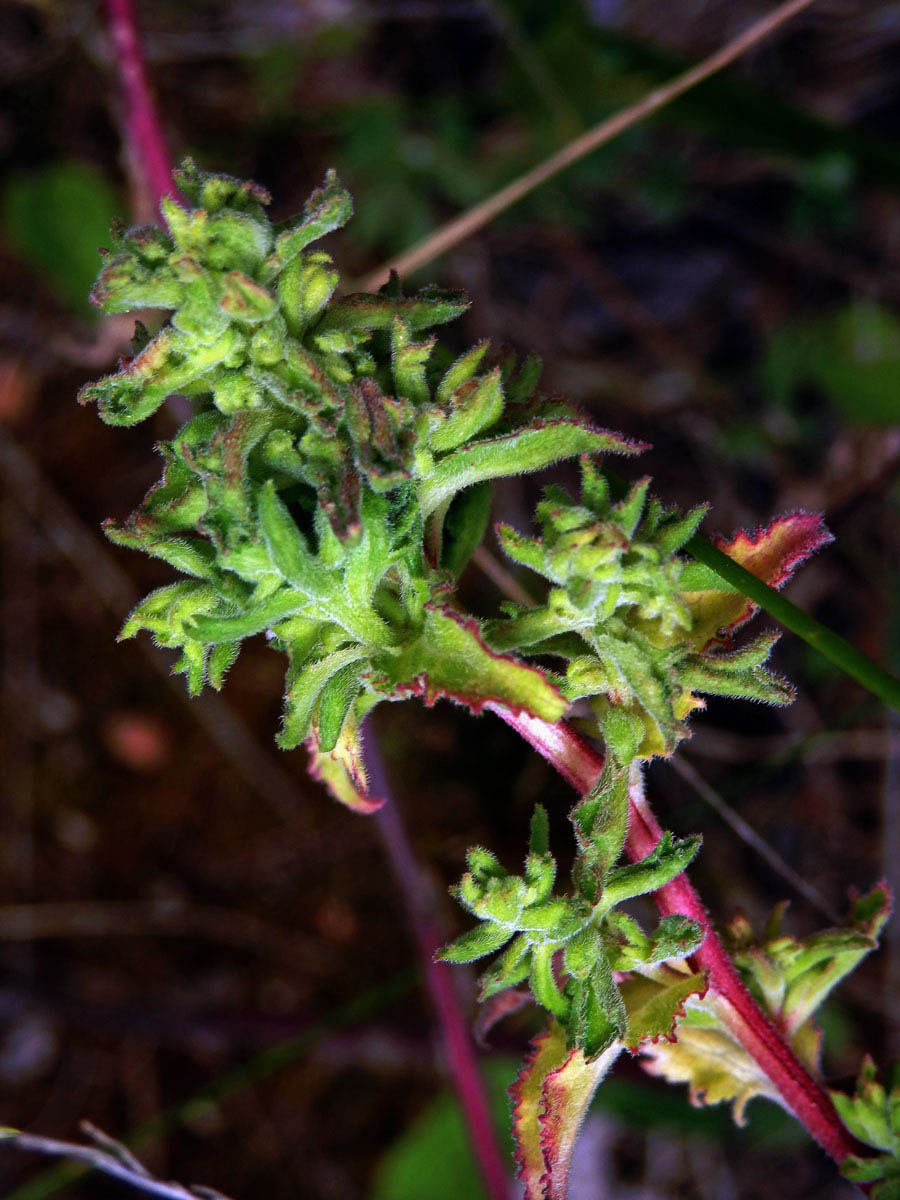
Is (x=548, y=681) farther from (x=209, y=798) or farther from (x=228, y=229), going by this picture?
(x=209, y=798)

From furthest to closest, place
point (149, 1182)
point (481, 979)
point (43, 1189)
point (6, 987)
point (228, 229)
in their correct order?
point (6, 987)
point (43, 1189)
point (149, 1182)
point (481, 979)
point (228, 229)

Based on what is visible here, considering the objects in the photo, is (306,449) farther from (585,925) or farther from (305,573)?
(585,925)

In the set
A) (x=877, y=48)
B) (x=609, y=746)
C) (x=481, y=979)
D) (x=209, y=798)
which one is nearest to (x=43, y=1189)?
(x=209, y=798)

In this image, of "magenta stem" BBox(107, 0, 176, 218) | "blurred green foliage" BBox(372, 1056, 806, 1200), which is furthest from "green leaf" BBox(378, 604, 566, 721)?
"blurred green foliage" BBox(372, 1056, 806, 1200)

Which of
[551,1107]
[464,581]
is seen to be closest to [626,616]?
[551,1107]

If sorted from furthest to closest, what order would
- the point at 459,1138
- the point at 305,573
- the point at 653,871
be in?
1. the point at 459,1138
2. the point at 653,871
3. the point at 305,573

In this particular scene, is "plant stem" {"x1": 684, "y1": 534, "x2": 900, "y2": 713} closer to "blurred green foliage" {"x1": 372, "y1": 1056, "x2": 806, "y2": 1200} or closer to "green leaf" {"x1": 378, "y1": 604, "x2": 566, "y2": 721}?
"green leaf" {"x1": 378, "y1": 604, "x2": 566, "y2": 721}

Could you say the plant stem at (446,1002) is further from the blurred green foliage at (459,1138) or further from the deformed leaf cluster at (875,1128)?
the deformed leaf cluster at (875,1128)
